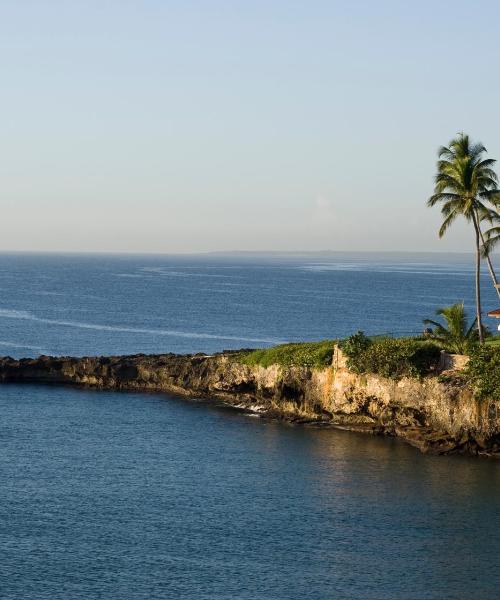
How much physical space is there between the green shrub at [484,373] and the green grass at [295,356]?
Result: 12274 millimetres

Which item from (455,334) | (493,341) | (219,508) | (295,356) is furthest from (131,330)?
(219,508)

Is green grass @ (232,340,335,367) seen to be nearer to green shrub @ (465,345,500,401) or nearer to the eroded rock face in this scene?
the eroded rock face

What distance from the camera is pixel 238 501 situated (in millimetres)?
53688

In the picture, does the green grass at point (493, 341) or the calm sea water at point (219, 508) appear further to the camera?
the green grass at point (493, 341)

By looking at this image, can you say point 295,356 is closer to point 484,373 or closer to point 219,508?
point 484,373

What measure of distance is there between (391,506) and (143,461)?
55.2 ft

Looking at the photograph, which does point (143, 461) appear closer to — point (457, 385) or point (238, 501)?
point (238, 501)

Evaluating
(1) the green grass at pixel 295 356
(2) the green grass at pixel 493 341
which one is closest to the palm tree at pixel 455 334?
(2) the green grass at pixel 493 341

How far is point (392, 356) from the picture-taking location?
6969cm

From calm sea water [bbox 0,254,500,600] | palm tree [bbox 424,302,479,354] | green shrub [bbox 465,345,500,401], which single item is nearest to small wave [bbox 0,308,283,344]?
calm sea water [bbox 0,254,500,600]

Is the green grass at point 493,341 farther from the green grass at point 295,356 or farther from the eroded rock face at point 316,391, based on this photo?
the green grass at point 295,356

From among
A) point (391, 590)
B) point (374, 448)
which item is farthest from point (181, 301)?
point (391, 590)

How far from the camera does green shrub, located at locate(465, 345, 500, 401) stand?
2496 inches

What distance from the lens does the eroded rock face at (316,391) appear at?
6444cm
